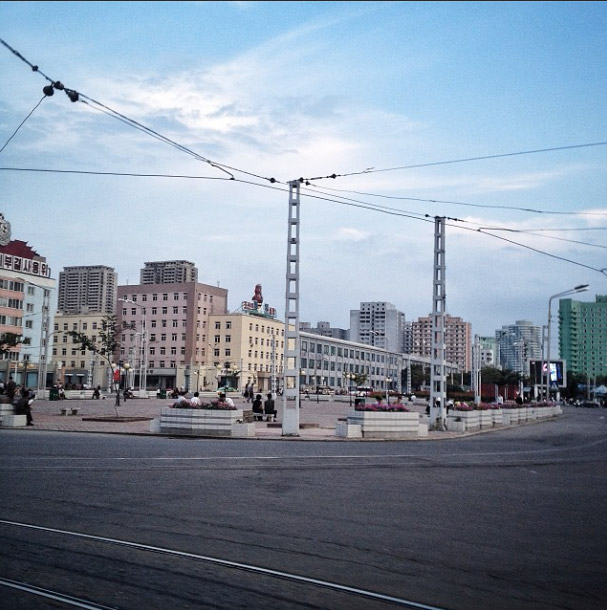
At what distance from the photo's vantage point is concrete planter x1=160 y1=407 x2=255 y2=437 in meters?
26.6

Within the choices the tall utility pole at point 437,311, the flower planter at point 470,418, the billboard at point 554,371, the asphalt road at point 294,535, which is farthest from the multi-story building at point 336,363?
the asphalt road at point 294,535

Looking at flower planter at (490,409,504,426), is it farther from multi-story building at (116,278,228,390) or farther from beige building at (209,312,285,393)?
multi-story building at (116,278,228,390)

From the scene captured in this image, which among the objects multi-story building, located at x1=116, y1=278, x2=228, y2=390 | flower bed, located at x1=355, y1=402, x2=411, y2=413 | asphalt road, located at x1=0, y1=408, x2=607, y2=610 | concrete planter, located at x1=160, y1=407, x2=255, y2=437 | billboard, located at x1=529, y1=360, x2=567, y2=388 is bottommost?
asphalt road, located at x1=0, y1=408, x2=607, y2=610

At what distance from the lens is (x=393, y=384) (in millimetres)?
174125

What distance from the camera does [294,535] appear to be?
885cm

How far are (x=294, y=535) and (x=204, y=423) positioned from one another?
18637 millimetres

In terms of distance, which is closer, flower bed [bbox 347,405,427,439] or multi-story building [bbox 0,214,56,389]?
flower bed [bbox 347,405,427,439]

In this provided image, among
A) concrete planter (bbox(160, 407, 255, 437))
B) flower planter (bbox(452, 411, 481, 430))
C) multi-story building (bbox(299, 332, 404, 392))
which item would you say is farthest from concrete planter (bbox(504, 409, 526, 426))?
multi-story building (bbox(299, 332, 404, 392))

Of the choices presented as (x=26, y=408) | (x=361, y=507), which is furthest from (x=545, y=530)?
(x=26, y=408)

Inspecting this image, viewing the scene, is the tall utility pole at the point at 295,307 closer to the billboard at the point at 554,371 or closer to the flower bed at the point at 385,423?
the flower bed at the point at 385,423

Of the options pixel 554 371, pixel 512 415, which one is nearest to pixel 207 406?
pixel 512 415

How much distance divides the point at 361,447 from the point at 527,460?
5.41m

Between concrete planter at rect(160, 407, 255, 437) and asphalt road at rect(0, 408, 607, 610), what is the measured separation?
901 cm

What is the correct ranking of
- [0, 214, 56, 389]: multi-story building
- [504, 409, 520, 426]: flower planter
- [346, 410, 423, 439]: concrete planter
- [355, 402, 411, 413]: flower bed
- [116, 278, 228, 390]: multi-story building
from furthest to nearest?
[116, 278, 228, 390]: multi-story building, [0, 214, 56, 389]: multi-story building, [504, 409, 520, 426]: flower planter, [355, 402, 411, 413]: flower bed, [346, 410, 423, 439]: concrete planter
